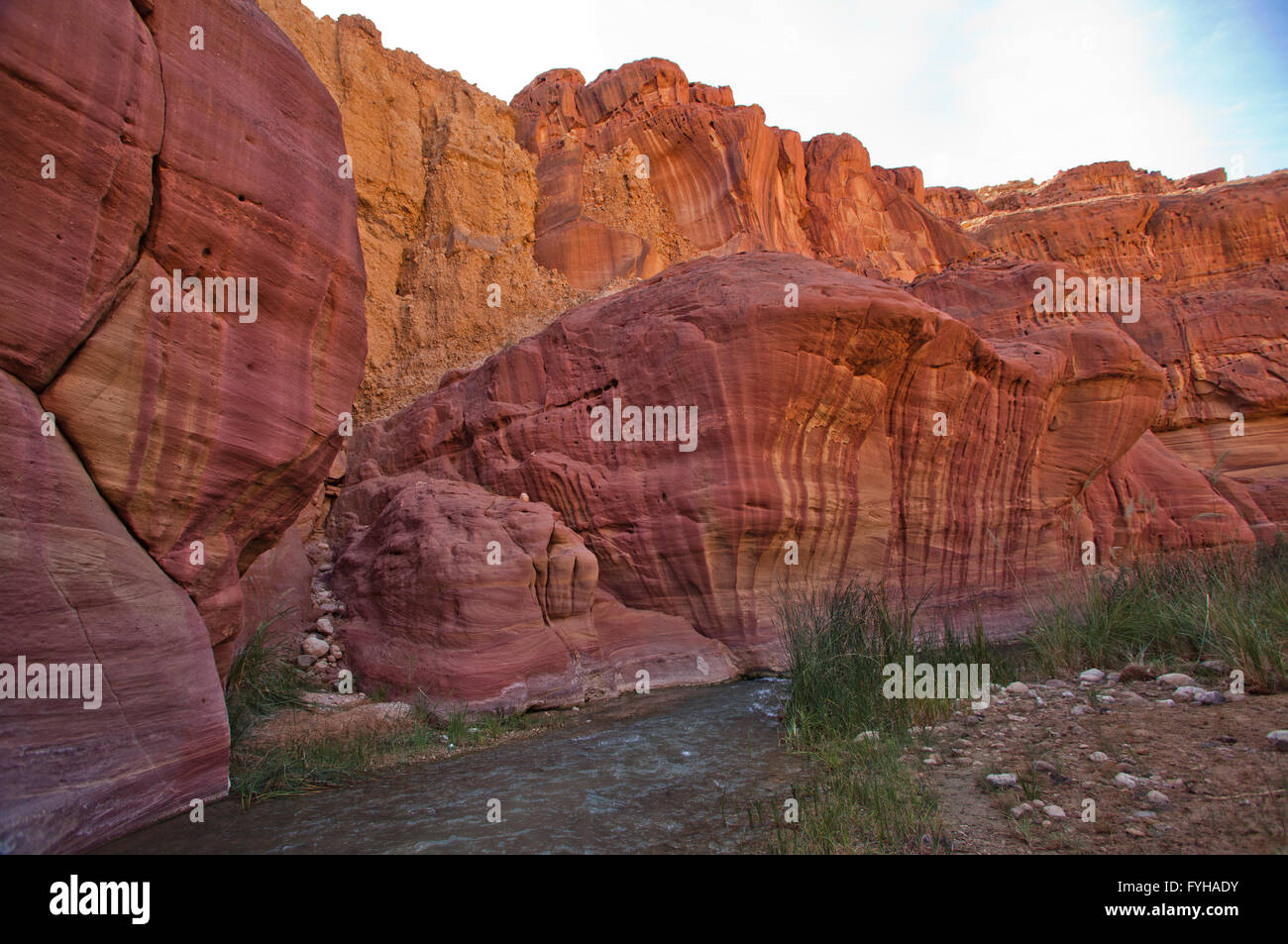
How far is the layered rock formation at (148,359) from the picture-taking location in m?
3.82

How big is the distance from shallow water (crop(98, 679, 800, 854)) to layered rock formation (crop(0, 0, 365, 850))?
0.68m

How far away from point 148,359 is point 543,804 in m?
4.02

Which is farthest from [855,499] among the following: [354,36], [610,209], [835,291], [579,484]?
[354,36]

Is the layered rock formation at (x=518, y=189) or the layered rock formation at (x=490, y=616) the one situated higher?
the layered rock formation at (x=518, y=189)

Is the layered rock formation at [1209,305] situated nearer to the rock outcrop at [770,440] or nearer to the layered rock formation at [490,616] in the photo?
the rock outcrop at [770,440]

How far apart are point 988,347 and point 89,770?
527 inches

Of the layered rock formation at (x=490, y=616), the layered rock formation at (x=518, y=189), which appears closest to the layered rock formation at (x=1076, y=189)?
the layered rock formation at (x=518, y=189)

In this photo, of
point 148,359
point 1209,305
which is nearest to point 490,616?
point 148,359

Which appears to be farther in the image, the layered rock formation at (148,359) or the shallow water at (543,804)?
the layered rock formation at (148,359)

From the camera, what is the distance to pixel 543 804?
14.0 ft

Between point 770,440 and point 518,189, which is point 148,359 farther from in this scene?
point 518,189

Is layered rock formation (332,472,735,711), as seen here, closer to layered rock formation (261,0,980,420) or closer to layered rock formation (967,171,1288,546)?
layered rock formation (967,171,1288,546)

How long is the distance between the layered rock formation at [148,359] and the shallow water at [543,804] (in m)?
0.68

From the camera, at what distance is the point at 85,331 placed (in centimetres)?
432
